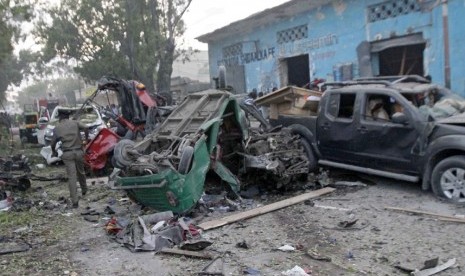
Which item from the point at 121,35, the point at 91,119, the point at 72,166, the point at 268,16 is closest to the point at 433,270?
the point at 72,166

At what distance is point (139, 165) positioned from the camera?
6.62 meters

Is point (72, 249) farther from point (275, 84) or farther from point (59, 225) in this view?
point (275, 84)

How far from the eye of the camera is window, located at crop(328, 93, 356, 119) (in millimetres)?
8148

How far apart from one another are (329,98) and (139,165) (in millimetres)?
3782

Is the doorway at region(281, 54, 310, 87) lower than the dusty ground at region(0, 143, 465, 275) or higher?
higher

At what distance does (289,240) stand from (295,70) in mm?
12464

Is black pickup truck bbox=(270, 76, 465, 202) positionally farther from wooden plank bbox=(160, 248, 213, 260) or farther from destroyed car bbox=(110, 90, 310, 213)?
wooden plank bbox=(160, 248, 213, 260)

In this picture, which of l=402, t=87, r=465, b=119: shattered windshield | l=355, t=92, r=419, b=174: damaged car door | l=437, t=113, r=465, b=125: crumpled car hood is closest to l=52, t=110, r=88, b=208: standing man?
l=355, t=92, r=419, b=174: damaged car door

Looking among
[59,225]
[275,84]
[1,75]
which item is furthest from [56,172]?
[1,75]

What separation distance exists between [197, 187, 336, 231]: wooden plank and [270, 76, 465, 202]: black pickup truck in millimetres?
892

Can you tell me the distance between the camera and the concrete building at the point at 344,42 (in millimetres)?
11648

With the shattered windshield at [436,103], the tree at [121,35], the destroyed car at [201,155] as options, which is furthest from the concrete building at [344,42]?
the destroyed car at [201,155]

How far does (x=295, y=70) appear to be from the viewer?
57.0 ft

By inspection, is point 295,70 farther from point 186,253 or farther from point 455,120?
point 186,253
